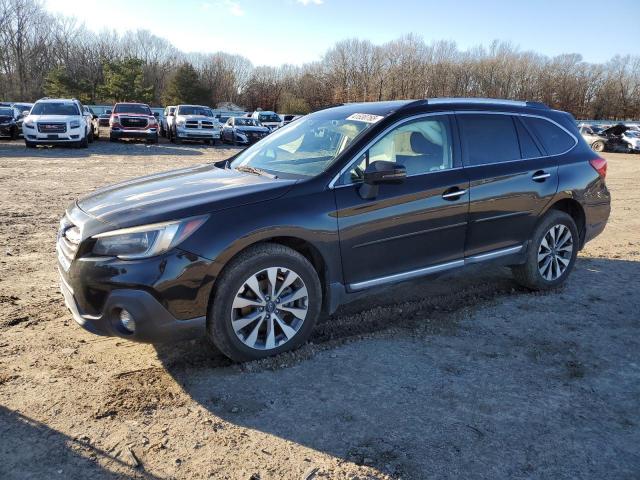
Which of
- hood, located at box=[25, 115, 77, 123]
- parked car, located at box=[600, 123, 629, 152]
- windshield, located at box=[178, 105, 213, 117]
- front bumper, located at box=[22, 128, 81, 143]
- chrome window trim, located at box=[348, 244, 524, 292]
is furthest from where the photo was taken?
parked car, located at box=[600, 123, 629, 152]

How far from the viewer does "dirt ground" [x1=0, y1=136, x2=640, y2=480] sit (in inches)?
103

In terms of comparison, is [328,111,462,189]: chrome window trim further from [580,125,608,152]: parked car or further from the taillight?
[580,125,608,152]: parked car

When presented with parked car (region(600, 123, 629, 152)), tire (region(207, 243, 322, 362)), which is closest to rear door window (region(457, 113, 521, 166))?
tire (region(207, 243, 322, 362))

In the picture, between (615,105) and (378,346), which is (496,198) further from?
(615,105)

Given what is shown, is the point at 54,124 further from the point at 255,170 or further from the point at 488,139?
the point at 488,139

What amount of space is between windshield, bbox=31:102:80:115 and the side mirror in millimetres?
19400

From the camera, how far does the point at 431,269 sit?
431cm

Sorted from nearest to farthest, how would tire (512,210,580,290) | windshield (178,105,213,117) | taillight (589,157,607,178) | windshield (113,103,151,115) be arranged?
tire (512,210,580,290) → taillight (589,157,607,178) → windshield (113,103,151,115) → windshield (178,105,213,117)

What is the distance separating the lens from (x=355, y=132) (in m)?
4.16

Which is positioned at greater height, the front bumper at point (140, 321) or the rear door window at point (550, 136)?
the rear door window at point (550, 136)

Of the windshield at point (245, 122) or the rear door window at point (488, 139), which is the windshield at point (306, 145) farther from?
the windshield at point (245, 122)

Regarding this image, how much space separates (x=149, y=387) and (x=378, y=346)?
164 cm

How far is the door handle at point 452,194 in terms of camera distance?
4281mm

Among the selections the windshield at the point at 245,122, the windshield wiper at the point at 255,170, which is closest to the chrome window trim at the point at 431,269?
the windshield wiper at the point at 255,170
